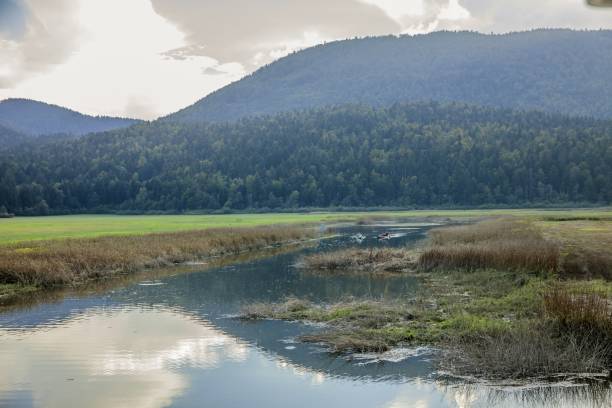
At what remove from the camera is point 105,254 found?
3697cm

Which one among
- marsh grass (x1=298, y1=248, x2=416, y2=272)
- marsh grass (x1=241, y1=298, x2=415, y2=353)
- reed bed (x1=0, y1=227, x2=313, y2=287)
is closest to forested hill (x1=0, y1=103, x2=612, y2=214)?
reed bed (x1=0, y1=227, x2=313, y2=287)

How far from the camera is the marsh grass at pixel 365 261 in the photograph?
116 feet

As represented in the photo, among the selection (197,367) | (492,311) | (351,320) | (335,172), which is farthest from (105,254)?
(335,172)

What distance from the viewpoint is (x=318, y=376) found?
16141mm

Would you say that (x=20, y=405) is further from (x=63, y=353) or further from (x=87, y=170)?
(x=87, y=170)

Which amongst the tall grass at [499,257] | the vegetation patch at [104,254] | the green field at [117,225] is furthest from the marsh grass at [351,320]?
the green field at [117,225]

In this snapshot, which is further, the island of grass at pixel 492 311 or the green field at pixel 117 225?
the green field at pixel 117 225

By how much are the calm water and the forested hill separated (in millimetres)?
135123

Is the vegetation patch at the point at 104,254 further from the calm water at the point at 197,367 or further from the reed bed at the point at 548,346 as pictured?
the reed bed at the point at 548,346

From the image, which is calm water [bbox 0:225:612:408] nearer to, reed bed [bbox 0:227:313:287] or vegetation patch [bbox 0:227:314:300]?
vegetation patch [bbox 0:227:314:300]

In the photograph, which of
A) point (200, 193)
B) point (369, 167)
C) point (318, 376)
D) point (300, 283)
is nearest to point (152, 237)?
point (300, 283)

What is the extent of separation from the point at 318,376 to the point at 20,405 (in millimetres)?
7010

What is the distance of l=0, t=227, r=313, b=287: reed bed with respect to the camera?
31.2 meters

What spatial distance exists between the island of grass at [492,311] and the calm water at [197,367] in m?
0.84
